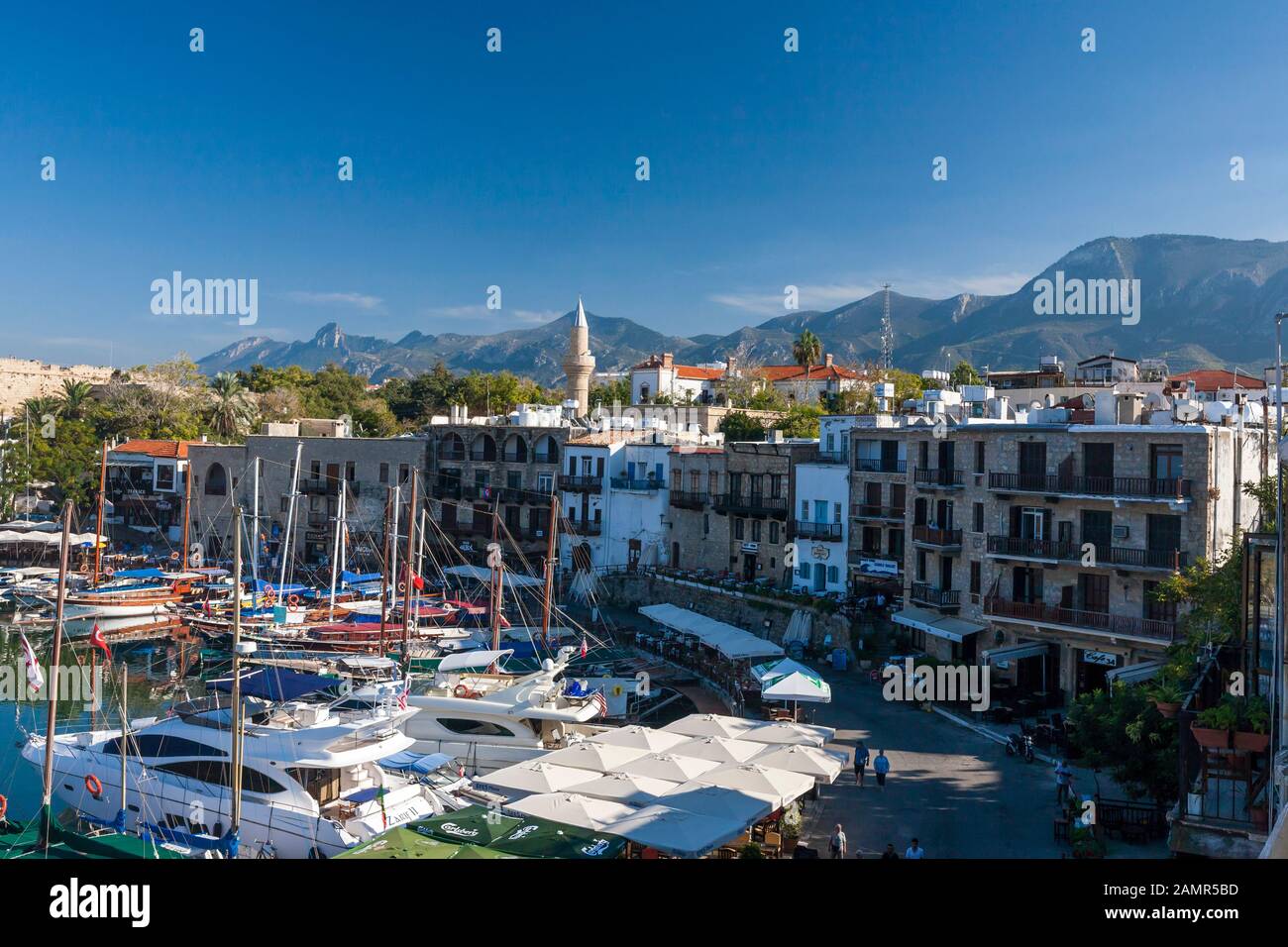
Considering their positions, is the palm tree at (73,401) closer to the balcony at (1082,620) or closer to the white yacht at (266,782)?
the white yacht at (266,782)

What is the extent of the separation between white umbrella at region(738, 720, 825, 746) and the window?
7296 mm

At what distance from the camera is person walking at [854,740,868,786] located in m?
24.4

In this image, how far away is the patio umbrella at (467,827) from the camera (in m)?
16.4

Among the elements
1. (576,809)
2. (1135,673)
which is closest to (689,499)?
(1135,673)

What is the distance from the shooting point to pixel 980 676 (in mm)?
31984

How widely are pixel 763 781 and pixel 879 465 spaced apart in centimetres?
2354

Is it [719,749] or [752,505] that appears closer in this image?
[719,749]

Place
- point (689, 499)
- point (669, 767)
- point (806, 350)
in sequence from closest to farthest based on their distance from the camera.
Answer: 1. point (669, 767)
2. point (689, 499)
3. point (806, 350)

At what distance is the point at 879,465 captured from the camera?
1629 inches

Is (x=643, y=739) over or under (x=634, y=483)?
under

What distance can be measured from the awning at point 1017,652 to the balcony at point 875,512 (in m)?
8.50

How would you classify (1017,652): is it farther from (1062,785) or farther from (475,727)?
(475,727)
